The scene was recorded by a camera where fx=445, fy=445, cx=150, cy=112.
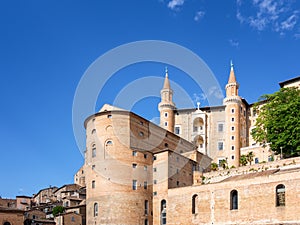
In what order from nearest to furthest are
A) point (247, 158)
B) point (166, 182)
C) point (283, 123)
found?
point (166, 182) < point (283, 123) < point (247, 158)

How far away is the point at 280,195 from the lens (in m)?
43.8

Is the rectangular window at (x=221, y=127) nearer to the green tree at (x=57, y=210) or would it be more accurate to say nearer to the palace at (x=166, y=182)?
the palace at (x=166, y=182)

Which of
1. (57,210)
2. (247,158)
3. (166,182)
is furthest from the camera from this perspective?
(57,210)

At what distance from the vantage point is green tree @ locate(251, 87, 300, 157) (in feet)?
200

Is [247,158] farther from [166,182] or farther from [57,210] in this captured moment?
[57,210]

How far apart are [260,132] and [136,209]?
2432cm

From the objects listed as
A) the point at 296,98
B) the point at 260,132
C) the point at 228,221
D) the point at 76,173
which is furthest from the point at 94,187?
the point at 76,173

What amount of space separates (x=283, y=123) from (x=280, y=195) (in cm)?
2081

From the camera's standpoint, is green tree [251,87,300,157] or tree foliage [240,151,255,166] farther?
tree foliage [240,151,255,166]

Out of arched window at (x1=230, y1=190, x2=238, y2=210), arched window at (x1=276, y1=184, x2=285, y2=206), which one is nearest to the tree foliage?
arched window at (x1=230, y1=190, x2=238, y2=210)

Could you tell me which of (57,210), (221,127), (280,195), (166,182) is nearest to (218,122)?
(221,127)

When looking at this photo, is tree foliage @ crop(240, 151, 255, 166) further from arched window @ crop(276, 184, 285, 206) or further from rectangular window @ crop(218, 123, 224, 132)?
arched window @ crop(276, 184, 285, 206)

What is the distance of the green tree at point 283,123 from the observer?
60969mm

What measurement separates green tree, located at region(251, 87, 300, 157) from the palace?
4.91 m
